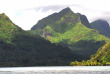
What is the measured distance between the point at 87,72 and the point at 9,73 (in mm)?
14559

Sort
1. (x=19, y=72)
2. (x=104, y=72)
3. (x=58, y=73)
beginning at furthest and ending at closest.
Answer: (x=19, y=72) < (x=58, y=73) < (x=104, y=72)

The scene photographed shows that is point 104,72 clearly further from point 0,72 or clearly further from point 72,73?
point 0,72

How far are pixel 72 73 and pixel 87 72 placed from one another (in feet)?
8.14

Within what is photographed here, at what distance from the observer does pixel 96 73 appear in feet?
119

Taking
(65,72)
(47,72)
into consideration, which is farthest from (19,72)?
(65,72)

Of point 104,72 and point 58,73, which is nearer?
point 104,72

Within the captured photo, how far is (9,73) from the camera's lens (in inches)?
1673

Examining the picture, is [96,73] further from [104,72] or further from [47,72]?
[47,72]

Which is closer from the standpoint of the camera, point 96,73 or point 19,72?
point 96,73

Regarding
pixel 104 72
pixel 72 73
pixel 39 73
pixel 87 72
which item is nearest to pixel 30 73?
pixel 39 73

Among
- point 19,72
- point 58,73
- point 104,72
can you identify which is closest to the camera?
point 104,72

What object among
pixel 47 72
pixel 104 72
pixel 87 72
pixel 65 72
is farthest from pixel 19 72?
pixel 104 72

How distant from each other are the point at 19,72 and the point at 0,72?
441 centimetres

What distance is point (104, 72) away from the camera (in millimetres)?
36062
